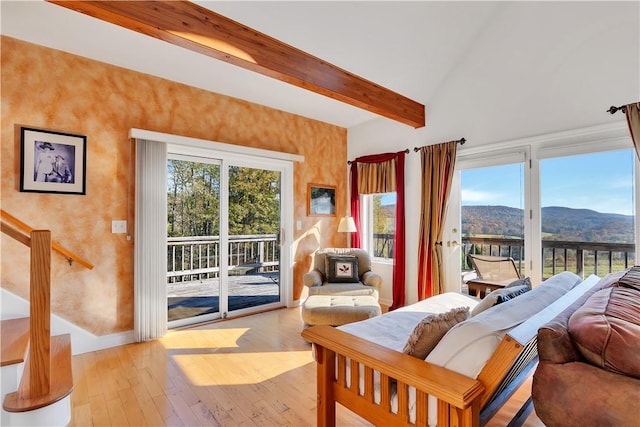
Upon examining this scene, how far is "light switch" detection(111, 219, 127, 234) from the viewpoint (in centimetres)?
295

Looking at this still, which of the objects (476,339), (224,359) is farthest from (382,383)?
(224,359)

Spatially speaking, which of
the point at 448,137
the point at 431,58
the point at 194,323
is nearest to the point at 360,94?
the point at 431,58

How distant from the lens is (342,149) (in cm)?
485

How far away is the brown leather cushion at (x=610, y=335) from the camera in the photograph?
0.93m

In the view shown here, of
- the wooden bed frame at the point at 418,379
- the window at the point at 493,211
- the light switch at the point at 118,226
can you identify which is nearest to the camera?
the wooden bed frame at the point at 418,379

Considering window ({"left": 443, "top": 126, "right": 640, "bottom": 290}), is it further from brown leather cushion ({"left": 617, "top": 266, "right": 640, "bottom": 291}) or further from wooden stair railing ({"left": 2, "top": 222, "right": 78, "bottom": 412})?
wooden stair railing ({"left": 2, "top": 222, "right": 78, "bottom": 412})

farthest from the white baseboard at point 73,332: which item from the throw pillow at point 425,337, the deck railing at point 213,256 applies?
the throw pillow at point 425,337

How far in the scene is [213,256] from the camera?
3615mm

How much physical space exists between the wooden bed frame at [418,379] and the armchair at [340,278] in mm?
1931

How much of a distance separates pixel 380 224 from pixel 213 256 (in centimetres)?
240

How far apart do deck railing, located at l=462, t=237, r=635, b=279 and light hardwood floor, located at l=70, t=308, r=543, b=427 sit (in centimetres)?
134

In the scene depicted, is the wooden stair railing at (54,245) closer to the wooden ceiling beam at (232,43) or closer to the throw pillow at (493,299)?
the wooden ceiling beam at (232,43)

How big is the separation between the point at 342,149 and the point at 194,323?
126 inches

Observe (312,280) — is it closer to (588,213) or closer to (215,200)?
(215,200)
